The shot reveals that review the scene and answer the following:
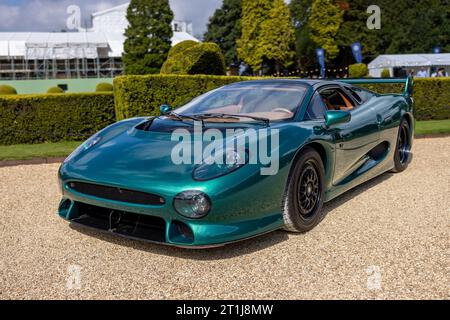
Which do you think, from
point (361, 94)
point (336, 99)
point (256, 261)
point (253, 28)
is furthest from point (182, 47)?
point (253, 28)

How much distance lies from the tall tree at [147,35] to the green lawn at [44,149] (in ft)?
82.4

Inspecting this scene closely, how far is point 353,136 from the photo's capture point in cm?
440

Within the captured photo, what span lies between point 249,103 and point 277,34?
36914mm

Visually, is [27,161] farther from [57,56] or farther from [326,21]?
[326,21]

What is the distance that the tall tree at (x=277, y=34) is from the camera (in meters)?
39.5

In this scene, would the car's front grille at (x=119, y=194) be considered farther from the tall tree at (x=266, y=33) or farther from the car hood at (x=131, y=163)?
the tall tree at (x=266, y=33)

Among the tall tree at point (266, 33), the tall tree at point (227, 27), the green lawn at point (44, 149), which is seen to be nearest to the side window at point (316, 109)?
the green lawn at point (44, 149)

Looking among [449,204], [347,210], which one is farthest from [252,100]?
[449,204]

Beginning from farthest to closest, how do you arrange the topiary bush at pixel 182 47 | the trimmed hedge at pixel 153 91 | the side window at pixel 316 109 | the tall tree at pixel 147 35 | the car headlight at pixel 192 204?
the tall tree at pixel 147 35, the topiary bush at pixel 182 47, the trimmed hedge at pixel 153 91, the side window at pixel 316 109, the car headlight at pixel 192 204

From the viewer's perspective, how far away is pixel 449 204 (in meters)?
4.57
